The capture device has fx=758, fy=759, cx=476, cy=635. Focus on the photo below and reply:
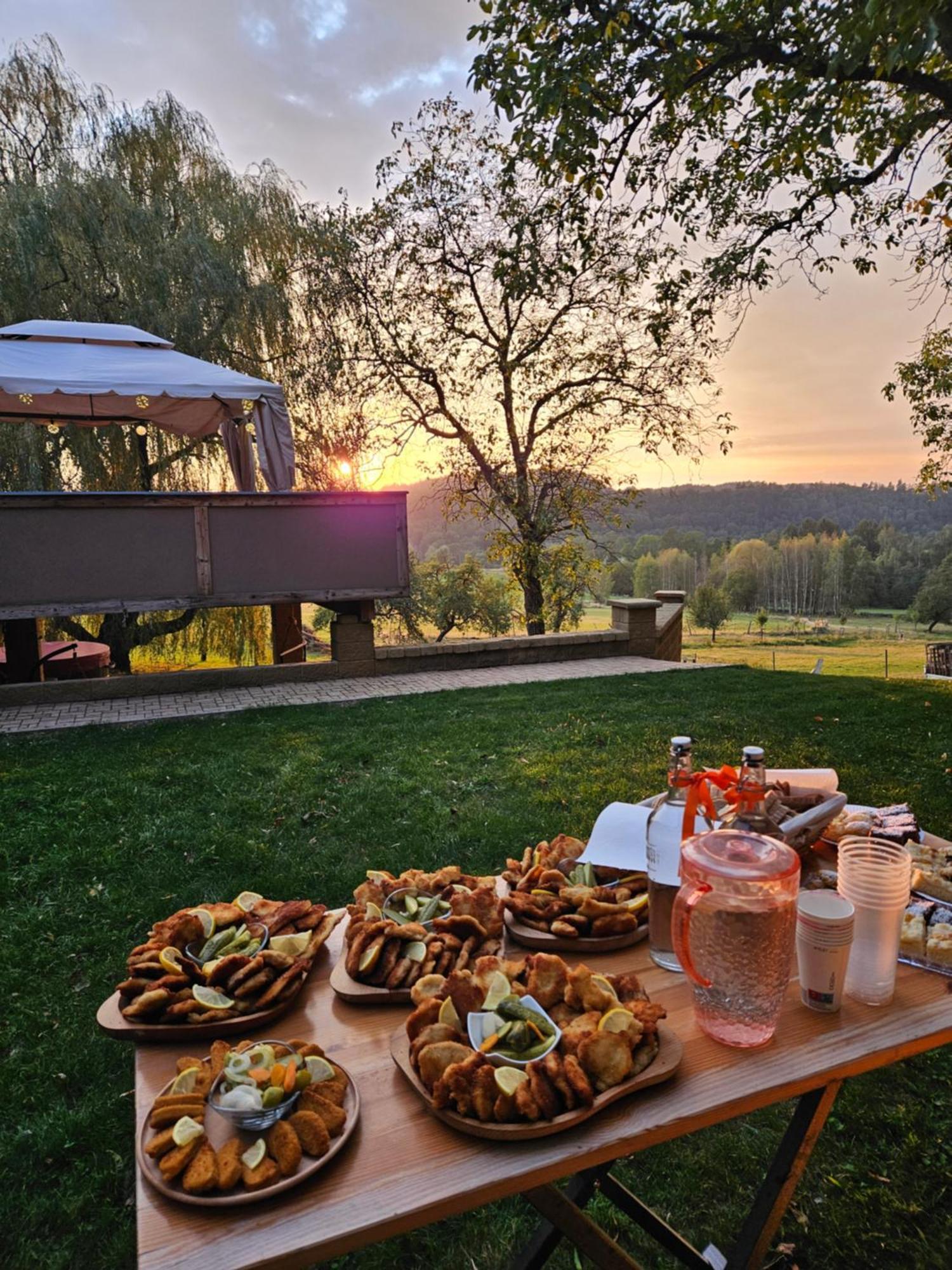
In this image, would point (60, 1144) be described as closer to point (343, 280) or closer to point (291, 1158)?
point (291, 1158)

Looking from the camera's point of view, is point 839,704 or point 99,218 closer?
point 839,704

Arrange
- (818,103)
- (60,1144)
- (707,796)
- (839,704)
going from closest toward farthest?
(707,796) < (60,1144) < (818,103) < (839,704)

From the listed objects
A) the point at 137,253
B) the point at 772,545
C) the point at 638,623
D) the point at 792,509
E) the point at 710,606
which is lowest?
the point at 710,606

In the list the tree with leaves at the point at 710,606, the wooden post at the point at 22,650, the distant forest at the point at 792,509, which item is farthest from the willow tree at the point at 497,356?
the tree with leaves at the point at 710,606

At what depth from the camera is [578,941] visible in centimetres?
152

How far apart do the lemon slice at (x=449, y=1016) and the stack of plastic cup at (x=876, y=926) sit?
2.30ft

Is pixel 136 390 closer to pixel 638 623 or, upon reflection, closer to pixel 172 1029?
pixel 638 623

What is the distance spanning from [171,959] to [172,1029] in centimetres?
16

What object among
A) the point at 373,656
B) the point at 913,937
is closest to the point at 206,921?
the point at 913,937

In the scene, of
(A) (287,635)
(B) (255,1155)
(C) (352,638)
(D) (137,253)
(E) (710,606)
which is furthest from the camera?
(E) (710,606)

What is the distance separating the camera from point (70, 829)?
4.48 metres

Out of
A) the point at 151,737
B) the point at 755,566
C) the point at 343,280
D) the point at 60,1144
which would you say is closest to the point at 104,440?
the point at 343,280

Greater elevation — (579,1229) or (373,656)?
(579,1229)

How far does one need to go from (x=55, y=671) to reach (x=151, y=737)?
3.61m
